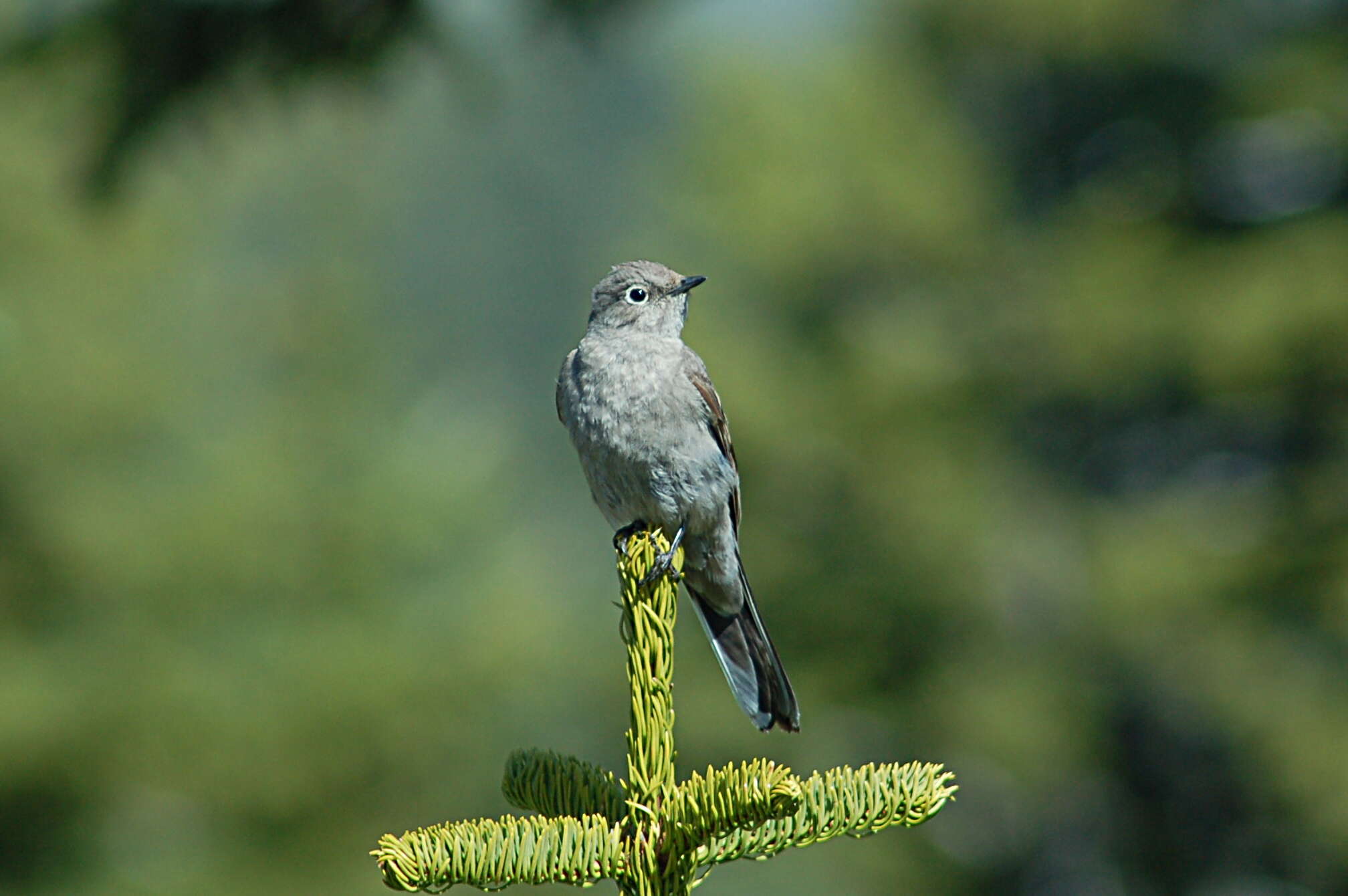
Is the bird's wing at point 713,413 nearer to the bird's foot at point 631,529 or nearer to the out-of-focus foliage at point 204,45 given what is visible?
the bird's foot at point 631,529

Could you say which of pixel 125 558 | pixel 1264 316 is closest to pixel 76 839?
pixel 125 558

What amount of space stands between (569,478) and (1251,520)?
48711 mm

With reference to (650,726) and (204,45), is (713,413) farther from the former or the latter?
(650,726)

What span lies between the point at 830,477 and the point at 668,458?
9709 millimetres

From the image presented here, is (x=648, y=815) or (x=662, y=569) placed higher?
(x=662, y=569)

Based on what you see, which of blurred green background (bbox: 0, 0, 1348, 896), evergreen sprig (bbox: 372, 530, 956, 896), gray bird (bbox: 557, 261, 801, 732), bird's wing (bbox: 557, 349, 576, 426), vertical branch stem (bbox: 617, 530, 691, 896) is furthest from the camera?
blurred green background (bbox: 0, 0, 1348, 896)

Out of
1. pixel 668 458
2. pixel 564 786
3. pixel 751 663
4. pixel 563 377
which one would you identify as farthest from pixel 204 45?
pixel 751 663

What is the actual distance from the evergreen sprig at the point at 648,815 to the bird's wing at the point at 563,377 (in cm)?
201

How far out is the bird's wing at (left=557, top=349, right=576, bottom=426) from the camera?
4207 millimetres

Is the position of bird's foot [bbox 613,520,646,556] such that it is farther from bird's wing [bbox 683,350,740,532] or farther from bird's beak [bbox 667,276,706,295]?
bird's beak [bbox 667,276,706,295]

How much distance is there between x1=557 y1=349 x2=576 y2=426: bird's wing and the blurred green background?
17.4 feet

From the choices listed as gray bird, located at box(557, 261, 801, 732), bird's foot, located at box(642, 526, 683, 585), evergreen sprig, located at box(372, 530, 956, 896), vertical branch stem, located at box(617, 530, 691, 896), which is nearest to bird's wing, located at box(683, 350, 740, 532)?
gray bird, located at box(557, 261, 801, 732)

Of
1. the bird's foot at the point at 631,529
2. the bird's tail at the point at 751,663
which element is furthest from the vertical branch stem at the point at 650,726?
the bird's foot at the point at 631,529

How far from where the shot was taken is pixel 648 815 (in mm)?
1973
